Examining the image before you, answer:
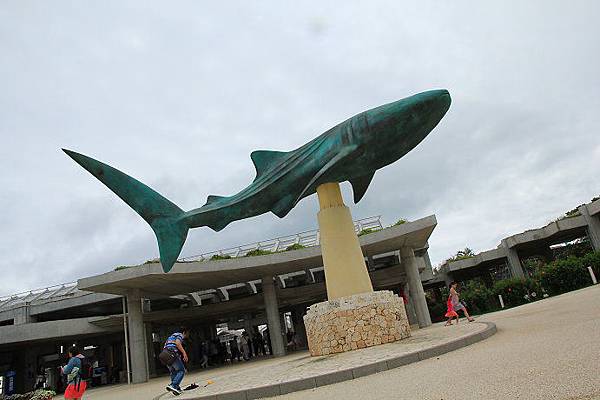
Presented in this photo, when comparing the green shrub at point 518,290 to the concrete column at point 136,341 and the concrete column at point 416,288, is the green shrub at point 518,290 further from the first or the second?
the concrete column at point 136,341

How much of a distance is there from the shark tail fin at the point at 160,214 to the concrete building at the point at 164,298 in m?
7.51

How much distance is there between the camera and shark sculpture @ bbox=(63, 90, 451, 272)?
410 inches

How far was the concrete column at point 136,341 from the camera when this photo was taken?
814 inches

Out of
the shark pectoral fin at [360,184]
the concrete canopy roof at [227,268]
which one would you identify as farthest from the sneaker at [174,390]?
the concrete canopy roof at [227,268]

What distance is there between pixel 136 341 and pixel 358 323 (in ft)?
47.6

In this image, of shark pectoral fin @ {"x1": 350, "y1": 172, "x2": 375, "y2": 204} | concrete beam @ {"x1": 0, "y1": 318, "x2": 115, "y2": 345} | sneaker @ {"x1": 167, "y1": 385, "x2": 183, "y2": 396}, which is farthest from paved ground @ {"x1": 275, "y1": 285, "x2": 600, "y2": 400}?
concrete beam @ {"x1": 0, "y1": 318, "x2": 115, "y2": 345}

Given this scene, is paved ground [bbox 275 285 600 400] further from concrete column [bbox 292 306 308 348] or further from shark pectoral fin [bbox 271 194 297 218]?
concrete column [bbox 292 306 308 348]

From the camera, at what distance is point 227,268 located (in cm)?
2023

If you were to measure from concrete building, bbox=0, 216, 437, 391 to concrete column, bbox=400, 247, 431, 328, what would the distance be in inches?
2.1

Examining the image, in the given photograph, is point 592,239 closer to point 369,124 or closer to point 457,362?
point 369,124

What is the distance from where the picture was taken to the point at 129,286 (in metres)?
20.5

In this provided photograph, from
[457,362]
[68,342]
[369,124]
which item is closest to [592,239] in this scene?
[369,124]

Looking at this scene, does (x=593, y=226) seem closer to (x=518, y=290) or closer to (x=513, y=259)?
(x=513, y=259)

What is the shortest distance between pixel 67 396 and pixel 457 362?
785cm
